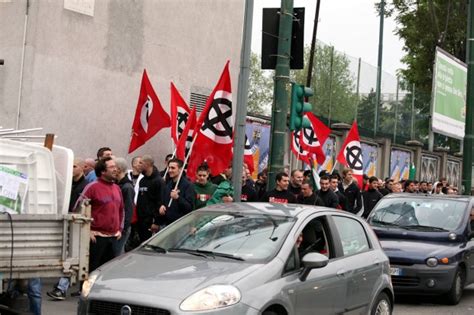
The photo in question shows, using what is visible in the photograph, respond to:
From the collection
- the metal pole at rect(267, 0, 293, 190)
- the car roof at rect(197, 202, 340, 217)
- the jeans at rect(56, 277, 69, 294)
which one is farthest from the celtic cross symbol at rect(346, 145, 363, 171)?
the car roof at rect(197, 202, 340, 217)

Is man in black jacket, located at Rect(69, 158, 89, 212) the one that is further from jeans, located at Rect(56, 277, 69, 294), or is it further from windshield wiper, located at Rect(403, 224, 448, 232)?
windshield wiper, located at Rect(403, 224, 448, 232)

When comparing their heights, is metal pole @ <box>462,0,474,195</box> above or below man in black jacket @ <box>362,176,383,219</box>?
above

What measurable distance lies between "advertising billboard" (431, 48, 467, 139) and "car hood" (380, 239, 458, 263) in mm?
10308

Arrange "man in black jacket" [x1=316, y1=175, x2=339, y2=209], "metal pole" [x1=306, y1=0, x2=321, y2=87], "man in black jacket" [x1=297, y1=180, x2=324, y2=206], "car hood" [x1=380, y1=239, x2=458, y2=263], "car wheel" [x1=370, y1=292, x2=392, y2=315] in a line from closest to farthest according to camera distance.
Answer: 1. "car wheel" [x1=370, y1=292, x2=392, y2=315]
2. "car hood" [x1=380, y1=239, x2=458, y2=263]
3. "man in black jacket" [x1=297, y1=180, x2=324, y2=206]
4. "man in black jacket" [x1=316, y1=175, x2=339, y2=209]
5. "metal pole" [x1=306, y1=0, x2=321, y2=87]

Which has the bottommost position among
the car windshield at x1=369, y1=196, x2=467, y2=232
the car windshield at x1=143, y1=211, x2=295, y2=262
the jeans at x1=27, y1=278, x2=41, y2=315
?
the jeans at x1=27, y1=278, x2=41, y2=315

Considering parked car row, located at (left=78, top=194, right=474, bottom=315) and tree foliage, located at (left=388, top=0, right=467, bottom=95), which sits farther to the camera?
tree foliage, located at (left=388, top=0, right=467, bottom=95)

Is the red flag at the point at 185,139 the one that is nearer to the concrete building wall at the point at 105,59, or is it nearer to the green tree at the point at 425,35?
the concrete building wall at the point at 105,59

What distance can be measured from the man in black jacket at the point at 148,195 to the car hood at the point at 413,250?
3.36 m

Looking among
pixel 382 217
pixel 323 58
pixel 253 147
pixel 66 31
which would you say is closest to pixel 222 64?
pixel 253 147

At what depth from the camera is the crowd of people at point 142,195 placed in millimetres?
9023

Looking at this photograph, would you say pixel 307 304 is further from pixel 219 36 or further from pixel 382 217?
pixel 219 36

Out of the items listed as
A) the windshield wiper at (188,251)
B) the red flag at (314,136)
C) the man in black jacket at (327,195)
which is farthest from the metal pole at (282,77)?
the windshield wiper at (188,251)

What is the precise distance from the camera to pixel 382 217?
12562 millimetres

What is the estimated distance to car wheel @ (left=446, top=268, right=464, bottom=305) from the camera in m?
11.3
